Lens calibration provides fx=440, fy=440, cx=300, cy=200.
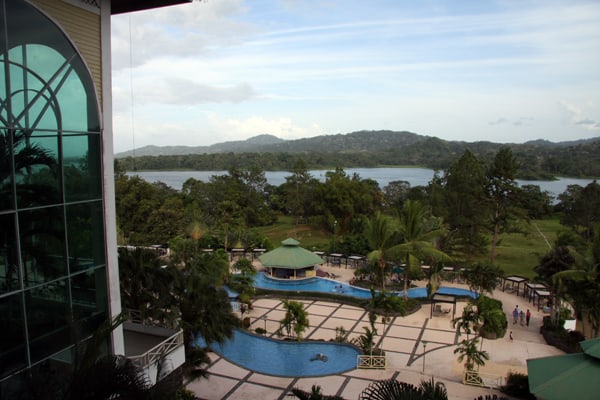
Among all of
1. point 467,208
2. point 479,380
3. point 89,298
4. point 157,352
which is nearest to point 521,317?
point 479,380

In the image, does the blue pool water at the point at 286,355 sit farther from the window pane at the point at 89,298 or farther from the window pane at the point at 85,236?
the window pane at the point at 85,236

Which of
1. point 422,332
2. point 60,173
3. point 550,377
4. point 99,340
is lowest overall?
point 422,332

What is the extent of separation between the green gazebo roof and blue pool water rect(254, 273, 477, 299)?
2.92 ft

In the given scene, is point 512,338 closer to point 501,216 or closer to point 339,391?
point 339,391

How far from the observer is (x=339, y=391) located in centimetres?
1226

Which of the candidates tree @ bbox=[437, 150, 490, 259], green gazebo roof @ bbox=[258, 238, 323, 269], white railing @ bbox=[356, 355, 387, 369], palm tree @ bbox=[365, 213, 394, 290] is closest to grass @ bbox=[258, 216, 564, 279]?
tree @ bbox=[437, 150, 490, 259]

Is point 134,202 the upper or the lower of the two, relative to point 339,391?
upper

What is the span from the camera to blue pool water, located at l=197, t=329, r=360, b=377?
14.1 metres

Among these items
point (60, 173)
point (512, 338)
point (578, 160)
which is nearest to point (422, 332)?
point (512, 338)

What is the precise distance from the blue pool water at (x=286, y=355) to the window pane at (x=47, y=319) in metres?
7.16

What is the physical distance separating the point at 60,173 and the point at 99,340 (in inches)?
132

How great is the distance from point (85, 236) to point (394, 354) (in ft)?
36.8

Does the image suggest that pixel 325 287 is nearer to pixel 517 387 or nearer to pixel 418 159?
pixel 517 387

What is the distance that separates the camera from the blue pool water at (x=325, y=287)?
73.5ft
